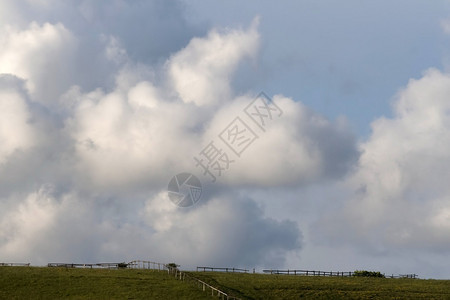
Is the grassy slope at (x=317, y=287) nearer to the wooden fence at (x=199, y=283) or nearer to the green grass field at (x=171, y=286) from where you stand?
the green grass field at (x=171, y=286)

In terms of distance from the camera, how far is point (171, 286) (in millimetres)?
90688

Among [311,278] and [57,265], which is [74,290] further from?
[311,278]

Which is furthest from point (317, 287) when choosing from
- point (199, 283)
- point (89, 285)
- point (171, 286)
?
point (89, 285)

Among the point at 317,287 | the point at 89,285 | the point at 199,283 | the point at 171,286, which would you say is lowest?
the point at 317,287

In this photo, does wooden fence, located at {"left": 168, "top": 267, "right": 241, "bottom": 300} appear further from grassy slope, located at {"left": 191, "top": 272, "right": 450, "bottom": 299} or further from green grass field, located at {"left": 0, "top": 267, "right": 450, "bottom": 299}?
grassy slope, located at {"left": 191, "top": 272, "right": 450, "bottom": 299}

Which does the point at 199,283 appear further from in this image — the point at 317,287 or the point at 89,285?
the point at 317,287

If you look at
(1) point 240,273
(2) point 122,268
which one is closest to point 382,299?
(1) point 240,273

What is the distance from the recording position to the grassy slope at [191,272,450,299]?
307ft

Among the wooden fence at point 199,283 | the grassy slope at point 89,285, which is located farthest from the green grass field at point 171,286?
the wooden fence at point 199,283

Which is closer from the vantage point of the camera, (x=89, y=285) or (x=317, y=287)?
(x=89, y=285)

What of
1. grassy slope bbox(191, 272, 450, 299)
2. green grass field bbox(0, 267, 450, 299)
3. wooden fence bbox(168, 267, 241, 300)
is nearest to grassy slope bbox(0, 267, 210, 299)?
green grass field bbox(0, 267, 450, 299)

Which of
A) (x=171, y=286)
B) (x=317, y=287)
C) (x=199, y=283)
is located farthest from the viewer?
(x=317, y=287)

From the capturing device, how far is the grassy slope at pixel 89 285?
8606cm

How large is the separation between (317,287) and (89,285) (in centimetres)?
3401
